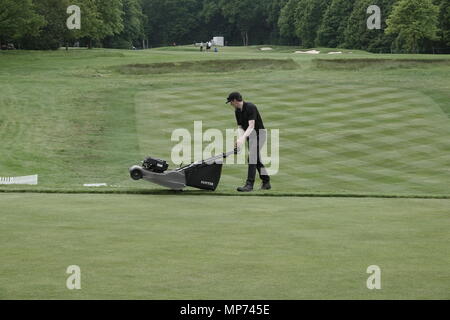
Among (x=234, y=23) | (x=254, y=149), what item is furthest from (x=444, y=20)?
(x=254, y=149)

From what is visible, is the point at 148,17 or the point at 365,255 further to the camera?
the point at 148,17

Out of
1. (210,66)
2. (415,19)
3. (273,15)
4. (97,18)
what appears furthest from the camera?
(273,15)

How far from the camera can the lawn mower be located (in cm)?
1514

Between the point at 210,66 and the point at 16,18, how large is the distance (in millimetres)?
15696

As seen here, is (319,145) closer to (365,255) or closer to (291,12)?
(365,255)

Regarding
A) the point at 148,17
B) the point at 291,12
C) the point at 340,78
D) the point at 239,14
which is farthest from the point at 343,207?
the point at 148,17

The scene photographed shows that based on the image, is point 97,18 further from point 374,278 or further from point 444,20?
point 374,278

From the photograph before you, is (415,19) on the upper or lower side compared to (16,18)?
upper

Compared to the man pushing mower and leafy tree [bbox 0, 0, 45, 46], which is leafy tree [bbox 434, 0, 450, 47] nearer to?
leafy tree [bbox 0, 0, 45, 46]

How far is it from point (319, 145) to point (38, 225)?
2169cm

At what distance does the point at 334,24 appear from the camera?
116562 millimetres

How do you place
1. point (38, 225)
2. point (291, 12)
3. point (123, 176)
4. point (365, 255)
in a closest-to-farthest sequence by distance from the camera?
point (365, 255), point (38, 225), point (123, 176), point (291, 12)

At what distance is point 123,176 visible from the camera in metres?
25.6

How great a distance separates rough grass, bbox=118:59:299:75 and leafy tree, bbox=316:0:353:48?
58.6 metres
